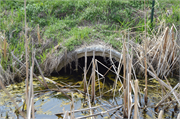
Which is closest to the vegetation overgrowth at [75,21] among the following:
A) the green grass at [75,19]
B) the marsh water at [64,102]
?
the green grass at [75,19]

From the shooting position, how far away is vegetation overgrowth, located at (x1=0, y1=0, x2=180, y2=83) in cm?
472

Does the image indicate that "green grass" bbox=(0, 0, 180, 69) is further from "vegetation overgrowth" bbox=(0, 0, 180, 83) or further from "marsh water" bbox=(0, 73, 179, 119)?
"marsh water" bbox=(0, 73, 179, 119)

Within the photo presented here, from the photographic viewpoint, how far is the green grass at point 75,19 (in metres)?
4.77

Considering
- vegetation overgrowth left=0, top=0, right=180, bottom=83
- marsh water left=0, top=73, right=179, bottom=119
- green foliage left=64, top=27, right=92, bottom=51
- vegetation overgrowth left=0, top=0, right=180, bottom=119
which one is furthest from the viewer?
vegetation overgrowth left=0, top=0, right=180, bottom=83

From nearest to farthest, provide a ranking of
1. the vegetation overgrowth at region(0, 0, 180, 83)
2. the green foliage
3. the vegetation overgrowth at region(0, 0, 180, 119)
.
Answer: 1. the vegetation overgrowth at region(0, 0, 180, 119)
2. the green foliage
3. the vegetation overgrowth at region(0, 0, 180, 83)

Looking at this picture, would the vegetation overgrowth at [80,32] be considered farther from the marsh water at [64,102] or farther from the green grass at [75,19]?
the marsh water at [64,102]

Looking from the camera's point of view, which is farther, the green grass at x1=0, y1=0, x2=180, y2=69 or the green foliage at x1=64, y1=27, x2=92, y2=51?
the green grass at x1=0, y1=0, x2=180, y2=69

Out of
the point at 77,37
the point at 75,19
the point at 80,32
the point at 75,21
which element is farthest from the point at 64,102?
the point at 75,19

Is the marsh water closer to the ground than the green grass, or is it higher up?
closer to the ground

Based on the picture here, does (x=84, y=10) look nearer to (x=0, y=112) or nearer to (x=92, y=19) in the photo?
(x=92, y=19)

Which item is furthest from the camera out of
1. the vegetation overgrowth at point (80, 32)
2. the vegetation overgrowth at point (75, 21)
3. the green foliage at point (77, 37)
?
the vegetation overgrowth at point (75, 21)

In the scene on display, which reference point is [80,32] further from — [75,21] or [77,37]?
[75,21]

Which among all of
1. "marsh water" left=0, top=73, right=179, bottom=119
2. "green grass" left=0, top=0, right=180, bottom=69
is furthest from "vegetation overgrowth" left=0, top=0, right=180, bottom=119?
"marsh water" left=0, top=73, right=179, bottom=119

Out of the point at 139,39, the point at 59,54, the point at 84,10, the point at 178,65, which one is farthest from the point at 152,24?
the point at 59,54
